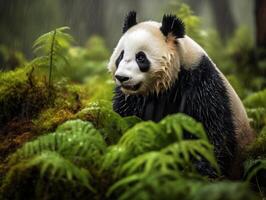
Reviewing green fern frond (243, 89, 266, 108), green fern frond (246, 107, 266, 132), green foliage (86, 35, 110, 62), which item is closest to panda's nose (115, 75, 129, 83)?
green fern frond (246, 107, 266, 132)

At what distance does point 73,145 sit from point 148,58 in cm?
147

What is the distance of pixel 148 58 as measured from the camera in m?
5.24

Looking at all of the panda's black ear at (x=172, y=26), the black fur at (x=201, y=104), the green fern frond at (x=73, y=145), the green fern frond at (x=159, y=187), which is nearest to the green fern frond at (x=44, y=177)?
the green fern frond at (x=73, y=145)

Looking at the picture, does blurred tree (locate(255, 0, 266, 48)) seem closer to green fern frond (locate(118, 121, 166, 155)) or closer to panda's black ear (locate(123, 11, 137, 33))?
panda's black ear (locate(123, 11, 137, 33))

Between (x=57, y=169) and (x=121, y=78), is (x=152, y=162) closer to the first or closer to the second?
(x=57, y=169)

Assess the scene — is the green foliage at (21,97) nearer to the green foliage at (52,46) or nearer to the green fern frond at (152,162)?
the green foliage at (52,46)

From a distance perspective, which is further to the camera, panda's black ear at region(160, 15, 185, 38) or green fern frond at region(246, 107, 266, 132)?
green fern frond at region(246, 107, 266, 132)

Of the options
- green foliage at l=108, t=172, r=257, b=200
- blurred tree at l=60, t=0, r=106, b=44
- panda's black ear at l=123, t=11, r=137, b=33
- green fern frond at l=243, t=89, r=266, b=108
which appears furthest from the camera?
blurred tree at l=60, t=0, r=106, b=44

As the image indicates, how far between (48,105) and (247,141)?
2.60 m

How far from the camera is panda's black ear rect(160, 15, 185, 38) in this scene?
17.7ft

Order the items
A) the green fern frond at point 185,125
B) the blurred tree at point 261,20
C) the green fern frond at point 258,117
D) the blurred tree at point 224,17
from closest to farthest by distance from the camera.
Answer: the green fern frond at point 185,125 → the green fern frond at point 258,117 → the blurred tree at point 261,20 → the blurred tree at point 224,17

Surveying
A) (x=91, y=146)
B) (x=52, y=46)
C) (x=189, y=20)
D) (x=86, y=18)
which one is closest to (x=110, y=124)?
(x=91, y=146)

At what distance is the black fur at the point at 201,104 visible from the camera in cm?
544

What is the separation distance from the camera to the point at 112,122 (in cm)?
500
